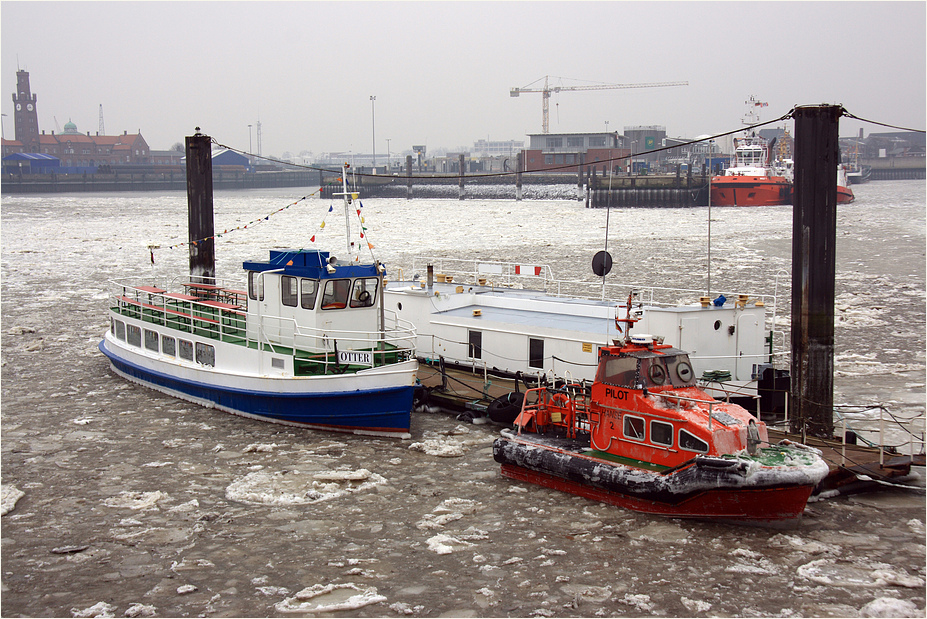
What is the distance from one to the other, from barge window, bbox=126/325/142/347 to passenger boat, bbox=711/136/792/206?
2783 inches

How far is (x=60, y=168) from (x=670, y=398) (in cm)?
15957

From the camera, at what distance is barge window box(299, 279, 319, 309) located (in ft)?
51.3

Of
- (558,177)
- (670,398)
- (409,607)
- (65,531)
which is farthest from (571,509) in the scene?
(558,177)

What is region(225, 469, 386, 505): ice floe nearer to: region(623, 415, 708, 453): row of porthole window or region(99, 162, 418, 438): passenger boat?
region(99, 162, 418, 438): passenger boat

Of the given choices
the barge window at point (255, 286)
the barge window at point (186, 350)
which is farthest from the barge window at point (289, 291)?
the barge window at point (186, 350)

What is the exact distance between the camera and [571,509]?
11.2 m

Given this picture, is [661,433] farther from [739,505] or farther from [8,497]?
[8,497]

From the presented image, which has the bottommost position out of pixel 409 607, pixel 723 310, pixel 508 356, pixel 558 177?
pixel 409 607

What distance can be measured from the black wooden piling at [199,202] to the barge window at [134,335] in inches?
97.8

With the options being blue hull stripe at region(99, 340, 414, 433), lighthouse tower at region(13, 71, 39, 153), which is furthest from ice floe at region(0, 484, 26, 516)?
lighthouse tower at region(13, 71, 39, 153)

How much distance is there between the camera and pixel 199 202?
2152 centimetres

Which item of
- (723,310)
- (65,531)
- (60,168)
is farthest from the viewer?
(60,168)

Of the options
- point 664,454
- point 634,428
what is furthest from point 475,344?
point 664,454

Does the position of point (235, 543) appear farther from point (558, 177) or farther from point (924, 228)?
point (558, 177)
